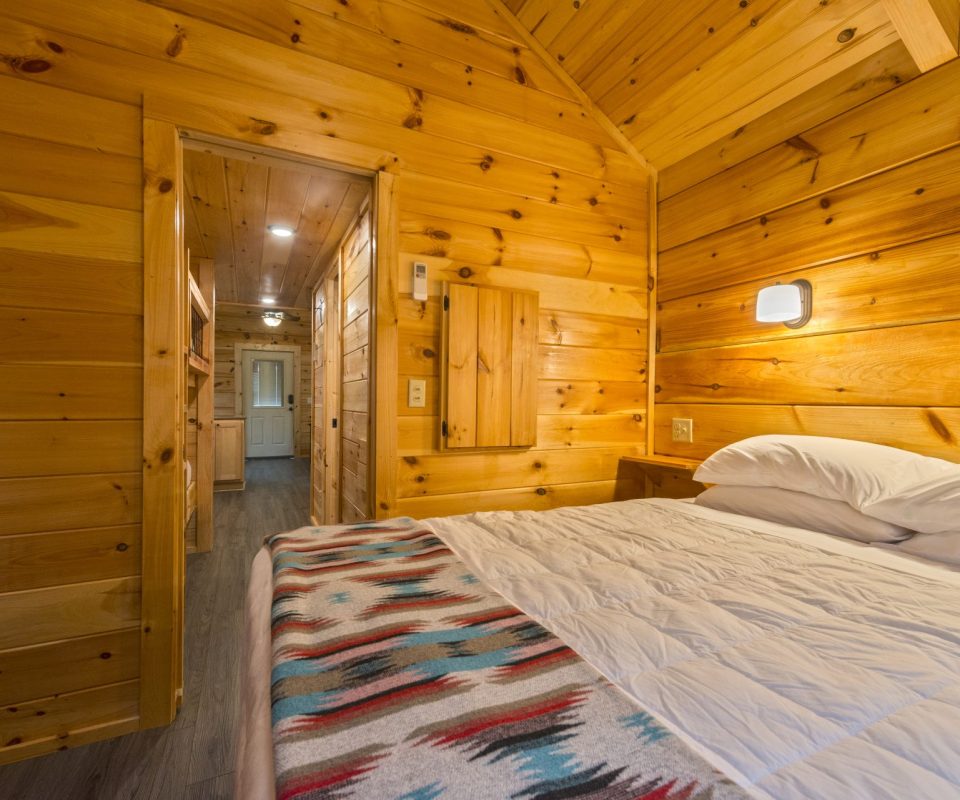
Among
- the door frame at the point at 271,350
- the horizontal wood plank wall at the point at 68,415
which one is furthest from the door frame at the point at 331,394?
the door frame at the point at 271,350

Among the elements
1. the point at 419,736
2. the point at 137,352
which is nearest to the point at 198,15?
the point at 137,352

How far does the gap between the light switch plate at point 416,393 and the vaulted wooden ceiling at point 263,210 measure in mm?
856

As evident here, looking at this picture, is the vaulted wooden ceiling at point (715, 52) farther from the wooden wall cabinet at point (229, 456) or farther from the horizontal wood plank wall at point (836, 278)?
the wooden wall cabinet at point (229, 456)

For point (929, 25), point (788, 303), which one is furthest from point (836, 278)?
point (929, 25)

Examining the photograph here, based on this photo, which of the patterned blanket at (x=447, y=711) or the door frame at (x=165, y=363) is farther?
the door frame at (x=165, y=363)

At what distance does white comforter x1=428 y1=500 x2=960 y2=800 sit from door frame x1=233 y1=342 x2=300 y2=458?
7.84 metres

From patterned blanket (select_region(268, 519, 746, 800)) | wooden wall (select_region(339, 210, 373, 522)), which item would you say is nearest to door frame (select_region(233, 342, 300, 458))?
wooden wall (select_region(339, 210, 373, 522))

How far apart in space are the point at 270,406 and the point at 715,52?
8.33 metres

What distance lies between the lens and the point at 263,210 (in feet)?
9.73

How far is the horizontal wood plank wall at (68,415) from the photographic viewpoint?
1452 millimetres

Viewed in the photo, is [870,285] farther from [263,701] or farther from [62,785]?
[62,785]

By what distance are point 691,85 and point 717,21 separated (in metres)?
0.27

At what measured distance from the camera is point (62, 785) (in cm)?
140

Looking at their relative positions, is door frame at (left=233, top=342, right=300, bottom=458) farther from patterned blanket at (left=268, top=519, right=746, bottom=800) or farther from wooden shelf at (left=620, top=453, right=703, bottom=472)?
patterned blanket at (left=268, top=519, right=746, bottom=800)
